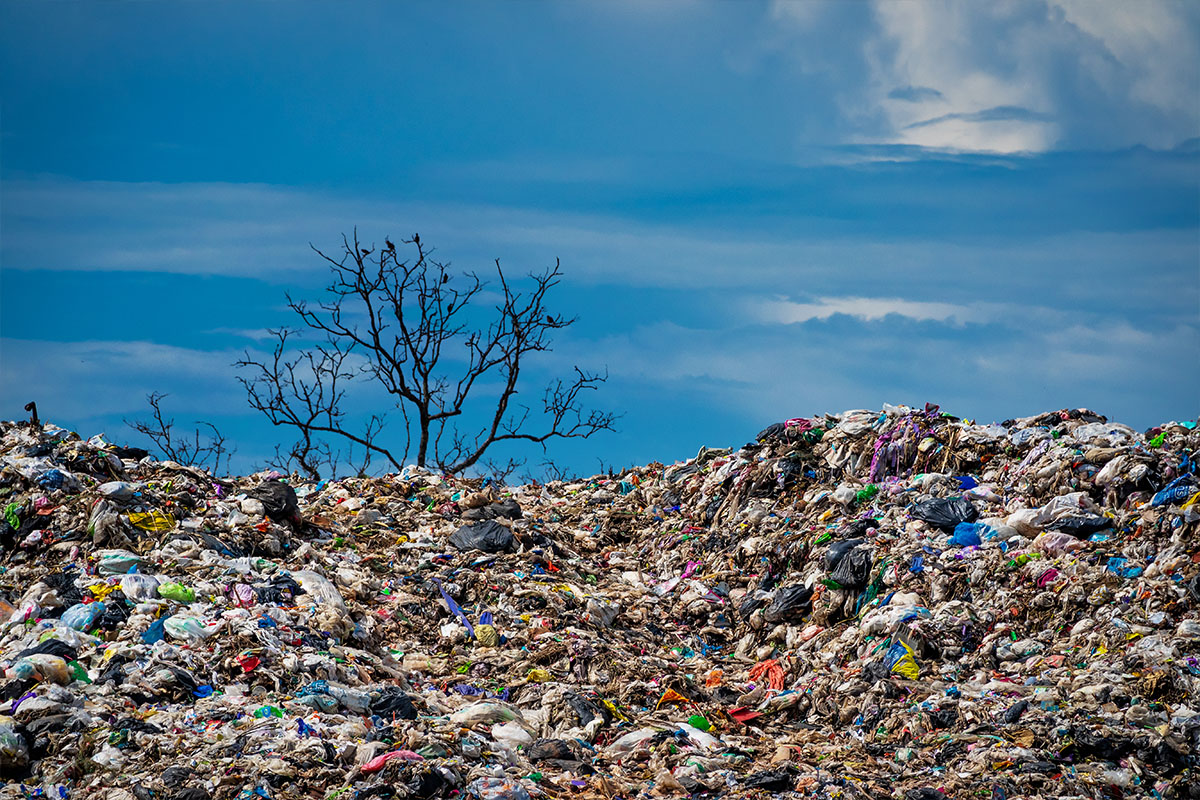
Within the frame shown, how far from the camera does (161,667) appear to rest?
573cm

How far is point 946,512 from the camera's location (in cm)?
820

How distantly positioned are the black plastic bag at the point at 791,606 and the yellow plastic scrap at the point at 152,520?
484cm

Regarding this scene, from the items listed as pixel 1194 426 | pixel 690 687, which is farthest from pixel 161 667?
pixel 1194 426

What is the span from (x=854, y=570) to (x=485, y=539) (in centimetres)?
321

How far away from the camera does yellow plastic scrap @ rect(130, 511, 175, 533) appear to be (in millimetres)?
7879

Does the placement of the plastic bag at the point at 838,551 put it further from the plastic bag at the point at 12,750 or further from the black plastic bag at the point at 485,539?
the plastic bag at the point at 12,750

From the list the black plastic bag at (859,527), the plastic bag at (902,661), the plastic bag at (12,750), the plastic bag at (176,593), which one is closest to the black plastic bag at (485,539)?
the plastic bag at (176,593)

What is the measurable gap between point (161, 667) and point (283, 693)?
2.32 feet

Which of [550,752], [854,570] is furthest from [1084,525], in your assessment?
[550,752]

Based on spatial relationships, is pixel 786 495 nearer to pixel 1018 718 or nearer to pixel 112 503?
pixel 1018 718

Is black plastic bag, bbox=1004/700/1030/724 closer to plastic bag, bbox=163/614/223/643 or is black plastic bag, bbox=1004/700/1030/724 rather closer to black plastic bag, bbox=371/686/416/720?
black plastic bag, bbox=371/686/416/720

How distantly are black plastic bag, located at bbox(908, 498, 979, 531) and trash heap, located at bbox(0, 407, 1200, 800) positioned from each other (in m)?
0.02

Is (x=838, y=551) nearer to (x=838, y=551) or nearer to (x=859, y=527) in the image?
(x=838, y=551)

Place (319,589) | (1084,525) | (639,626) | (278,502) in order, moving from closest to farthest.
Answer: (319,589) → (1084,525) → (639,626) → (278,502)
